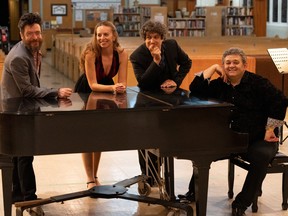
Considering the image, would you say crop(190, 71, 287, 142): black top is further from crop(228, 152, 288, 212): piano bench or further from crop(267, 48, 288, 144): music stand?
crop(267, 48, 288, 144): music stand

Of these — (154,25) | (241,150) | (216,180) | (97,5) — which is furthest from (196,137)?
(97,5)

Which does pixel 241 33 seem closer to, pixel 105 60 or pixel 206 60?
pixel 206 60

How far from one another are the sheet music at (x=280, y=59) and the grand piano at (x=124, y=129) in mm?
3102

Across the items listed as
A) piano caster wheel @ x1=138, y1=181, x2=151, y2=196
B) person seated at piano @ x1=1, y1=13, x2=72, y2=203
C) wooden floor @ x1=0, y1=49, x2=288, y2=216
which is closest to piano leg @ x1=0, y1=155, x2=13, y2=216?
person seated at piano @ x1=1, y1=13, x2=72, y2=203

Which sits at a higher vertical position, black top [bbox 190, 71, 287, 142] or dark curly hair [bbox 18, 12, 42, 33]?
dark curly hair [bbox 18, 12, 42, 33]

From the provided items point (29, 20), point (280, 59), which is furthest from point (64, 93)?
point (280, 59)

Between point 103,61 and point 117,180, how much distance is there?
1.48 meters

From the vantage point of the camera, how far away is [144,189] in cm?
608

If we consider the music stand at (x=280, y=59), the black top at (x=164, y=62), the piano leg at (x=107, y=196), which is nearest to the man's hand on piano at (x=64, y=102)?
the piano leg at (x=107, y=196)

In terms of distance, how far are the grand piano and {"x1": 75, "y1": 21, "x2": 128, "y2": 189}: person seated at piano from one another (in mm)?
652

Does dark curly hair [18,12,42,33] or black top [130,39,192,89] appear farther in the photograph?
black top [130,39,192,89]

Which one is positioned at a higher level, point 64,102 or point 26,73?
point 26,73

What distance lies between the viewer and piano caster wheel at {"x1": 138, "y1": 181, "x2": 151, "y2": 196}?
6.02 m

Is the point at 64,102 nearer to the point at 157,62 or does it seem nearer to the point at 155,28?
the point at 157,62
